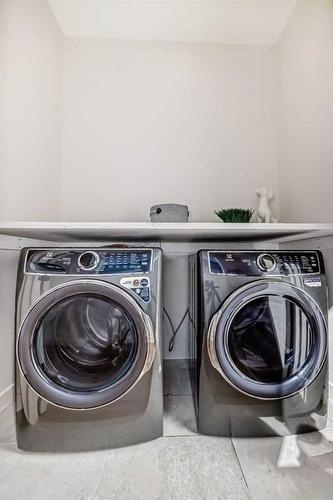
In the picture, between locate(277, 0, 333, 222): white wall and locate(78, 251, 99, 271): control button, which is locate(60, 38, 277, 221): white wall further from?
locate(78, 251, 99, 271): control button

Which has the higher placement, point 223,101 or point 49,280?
point 223,101

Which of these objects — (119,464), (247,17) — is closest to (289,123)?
(247,17)

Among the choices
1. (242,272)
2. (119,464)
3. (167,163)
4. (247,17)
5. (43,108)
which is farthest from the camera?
(167,163)

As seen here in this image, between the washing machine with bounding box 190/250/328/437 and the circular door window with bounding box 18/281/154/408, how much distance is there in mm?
300

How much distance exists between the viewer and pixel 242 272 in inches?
40.9

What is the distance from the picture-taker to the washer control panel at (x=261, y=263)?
1044 mm

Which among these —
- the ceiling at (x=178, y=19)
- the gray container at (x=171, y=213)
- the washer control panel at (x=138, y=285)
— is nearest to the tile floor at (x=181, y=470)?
the washer control panel at (x=138, y=285)

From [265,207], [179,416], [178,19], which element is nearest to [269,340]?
[179,416]

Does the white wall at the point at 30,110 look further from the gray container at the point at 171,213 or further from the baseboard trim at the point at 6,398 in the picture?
the baseboard trim at the point at 6,398

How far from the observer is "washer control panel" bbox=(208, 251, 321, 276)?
3.43ft

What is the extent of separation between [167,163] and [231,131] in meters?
0.56

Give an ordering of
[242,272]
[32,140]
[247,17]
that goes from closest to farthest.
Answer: [242,272]
[32,140]
[247,17]

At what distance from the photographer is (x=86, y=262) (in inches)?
39.4

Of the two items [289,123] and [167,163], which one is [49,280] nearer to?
[167,163]
